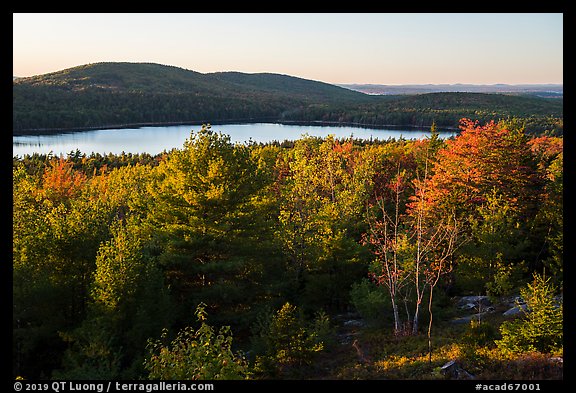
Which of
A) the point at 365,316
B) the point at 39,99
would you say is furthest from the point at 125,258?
the point at 39,99

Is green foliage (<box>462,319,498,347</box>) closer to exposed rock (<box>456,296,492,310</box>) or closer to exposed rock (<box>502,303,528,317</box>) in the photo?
exposed rock (<box>502,303,528,317</box>)

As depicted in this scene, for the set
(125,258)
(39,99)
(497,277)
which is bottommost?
(497,277)

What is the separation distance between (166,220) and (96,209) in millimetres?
3518

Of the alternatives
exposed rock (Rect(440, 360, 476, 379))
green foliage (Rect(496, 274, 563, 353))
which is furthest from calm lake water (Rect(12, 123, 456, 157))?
exposed rock (Rect(440, 360, 476, 379))

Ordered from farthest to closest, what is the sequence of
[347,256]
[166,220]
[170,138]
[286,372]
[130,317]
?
1. [170,138]
2. [347,256]
3. [166,220]
4. [130,317]
5. [286,372]

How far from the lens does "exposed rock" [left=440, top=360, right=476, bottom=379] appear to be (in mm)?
12571

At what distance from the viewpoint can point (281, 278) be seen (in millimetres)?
24500

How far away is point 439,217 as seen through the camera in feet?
85.8

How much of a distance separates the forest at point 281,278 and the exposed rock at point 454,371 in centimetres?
13

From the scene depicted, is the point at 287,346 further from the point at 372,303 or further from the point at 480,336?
the point at 480,336

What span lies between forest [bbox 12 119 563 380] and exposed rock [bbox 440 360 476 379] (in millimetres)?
127

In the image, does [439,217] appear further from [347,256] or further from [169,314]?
[169,314]

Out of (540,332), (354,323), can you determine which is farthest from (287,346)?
(540,332)

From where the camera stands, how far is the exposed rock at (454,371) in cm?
1257
